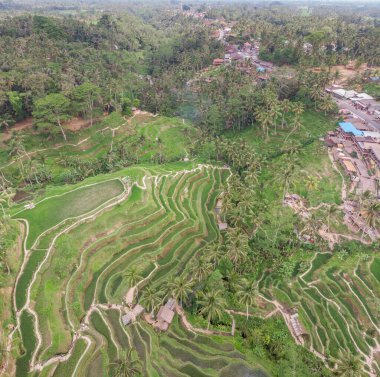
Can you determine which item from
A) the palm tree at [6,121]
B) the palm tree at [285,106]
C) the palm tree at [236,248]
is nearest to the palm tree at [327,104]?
the palm tree at [285,106]

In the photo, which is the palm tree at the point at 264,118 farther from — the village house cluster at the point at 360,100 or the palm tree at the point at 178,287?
the palm tree at the point at 178,287

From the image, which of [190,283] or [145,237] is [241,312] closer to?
[190,283]

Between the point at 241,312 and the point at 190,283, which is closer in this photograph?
the point at 190,283

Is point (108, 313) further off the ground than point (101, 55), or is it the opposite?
point (101, 55)

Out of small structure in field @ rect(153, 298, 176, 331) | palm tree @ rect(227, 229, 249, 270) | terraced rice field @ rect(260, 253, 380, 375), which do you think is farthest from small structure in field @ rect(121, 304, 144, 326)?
terraced rice field @ rect(260, 253, 380, 375)

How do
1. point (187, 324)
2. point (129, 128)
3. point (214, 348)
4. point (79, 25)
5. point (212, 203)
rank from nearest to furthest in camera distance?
point (214, 348), point (187, 324), point (212, 203), point (129, 128), point (79, 25)

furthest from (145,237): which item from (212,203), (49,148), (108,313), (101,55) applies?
(101,55)

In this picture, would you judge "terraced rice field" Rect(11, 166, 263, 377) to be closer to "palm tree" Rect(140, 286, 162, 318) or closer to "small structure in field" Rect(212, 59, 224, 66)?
"palm tree" Rect(140, 286, 162, 318)
